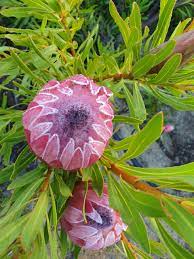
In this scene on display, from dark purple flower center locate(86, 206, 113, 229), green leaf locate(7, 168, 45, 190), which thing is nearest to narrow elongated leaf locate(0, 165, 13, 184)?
green leaf locate(7, 168, 45, 190)

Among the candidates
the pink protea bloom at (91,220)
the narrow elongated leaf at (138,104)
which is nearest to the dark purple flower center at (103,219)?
the pink protea bloom at (91,220)

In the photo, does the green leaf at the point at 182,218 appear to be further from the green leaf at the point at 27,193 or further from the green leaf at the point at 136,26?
the green leaf at the point at 136,26

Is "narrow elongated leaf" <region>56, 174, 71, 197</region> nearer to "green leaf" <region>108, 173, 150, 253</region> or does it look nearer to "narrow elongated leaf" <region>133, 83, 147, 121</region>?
"green leaf" <region>108, 173, 150, 253</region>

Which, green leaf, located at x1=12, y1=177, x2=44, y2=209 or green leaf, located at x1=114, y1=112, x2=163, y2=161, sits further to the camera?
green leaf, located at x1=12, y1=177, x2=44, y2=209

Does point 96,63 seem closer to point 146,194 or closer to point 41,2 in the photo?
point 41,2

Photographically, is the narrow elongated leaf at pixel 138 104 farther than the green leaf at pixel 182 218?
Yes

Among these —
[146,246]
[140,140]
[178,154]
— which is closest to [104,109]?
[140,140]
